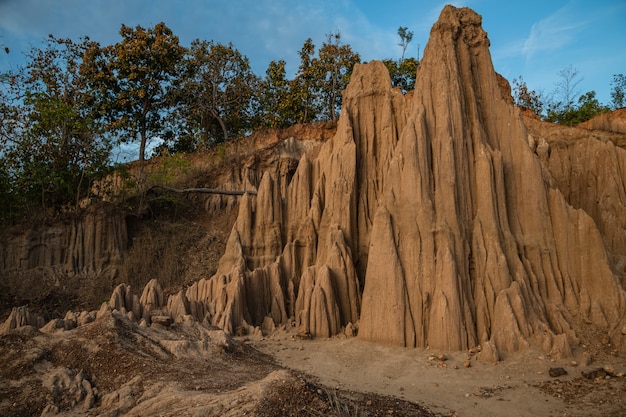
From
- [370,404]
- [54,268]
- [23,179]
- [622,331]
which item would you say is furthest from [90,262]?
[622,331]

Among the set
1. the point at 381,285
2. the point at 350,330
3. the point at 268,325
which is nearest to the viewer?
the point at 381,285

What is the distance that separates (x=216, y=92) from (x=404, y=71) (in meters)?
10.3

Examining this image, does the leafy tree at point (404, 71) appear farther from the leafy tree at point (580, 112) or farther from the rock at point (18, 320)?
the rock at point (18, 320)

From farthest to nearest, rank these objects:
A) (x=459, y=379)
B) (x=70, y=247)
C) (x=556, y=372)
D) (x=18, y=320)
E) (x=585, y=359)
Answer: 1. (x=70, y=247)
2. (x=18, y=320)
3. (x=585, y=359)
4. (x=459, y=379)
5. (x=556, y=372)

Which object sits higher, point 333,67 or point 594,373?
point 333,67

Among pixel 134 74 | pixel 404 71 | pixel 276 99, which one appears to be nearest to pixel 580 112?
pixel 404 71

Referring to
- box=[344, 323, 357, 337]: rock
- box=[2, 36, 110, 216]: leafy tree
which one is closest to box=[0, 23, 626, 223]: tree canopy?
box=[2, 36, 110, 216]: leafy tree

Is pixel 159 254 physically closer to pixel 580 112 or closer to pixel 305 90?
pixel 305 90

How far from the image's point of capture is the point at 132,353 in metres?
10.4

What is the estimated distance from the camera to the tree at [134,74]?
89.4 feet

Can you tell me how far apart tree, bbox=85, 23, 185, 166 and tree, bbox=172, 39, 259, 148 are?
1284 millimetres

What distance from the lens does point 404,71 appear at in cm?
3023

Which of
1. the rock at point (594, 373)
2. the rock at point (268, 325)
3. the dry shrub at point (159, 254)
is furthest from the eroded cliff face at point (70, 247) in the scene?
the rock at point (594, 373)

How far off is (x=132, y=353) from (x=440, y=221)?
25.8 feet
